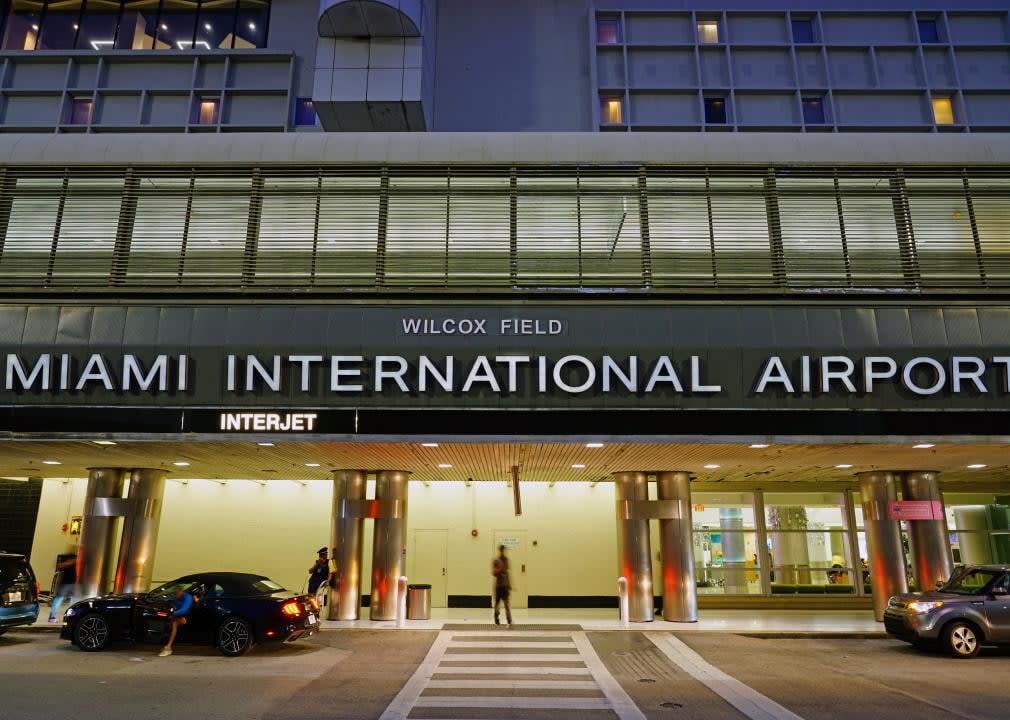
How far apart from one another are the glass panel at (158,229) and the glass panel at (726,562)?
1658cm

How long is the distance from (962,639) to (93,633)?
15.8 metres

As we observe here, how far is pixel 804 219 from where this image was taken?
16234 mm

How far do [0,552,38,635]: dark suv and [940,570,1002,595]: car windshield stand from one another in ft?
57.9

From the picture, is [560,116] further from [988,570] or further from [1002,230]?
[988,570]

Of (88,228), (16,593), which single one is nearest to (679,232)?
(88,228)

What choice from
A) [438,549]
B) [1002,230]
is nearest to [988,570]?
[1002,230]

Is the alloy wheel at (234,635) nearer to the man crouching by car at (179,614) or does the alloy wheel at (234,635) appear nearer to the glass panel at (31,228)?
the man crouching by car at (179,614)

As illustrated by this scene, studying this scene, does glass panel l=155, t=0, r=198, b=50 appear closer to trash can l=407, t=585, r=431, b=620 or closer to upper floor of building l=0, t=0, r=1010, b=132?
upper floor of building l=0, t=0, r=1010, b=132

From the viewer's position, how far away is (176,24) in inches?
1463

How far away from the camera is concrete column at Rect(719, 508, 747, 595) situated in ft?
71.4

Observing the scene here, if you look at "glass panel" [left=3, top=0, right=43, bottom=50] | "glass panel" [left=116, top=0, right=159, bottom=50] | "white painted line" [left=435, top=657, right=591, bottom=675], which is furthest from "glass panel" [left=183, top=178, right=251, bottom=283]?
"glass panel" [left=3, top=0, right=43, bottom=50]

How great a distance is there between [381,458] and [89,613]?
20.9 ft

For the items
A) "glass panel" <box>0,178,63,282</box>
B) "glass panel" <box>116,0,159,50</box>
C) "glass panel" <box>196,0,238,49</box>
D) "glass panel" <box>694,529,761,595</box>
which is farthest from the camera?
"glass panel" <box>116,0,159,50</box>

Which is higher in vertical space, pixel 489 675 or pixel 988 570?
pixel 988 570
